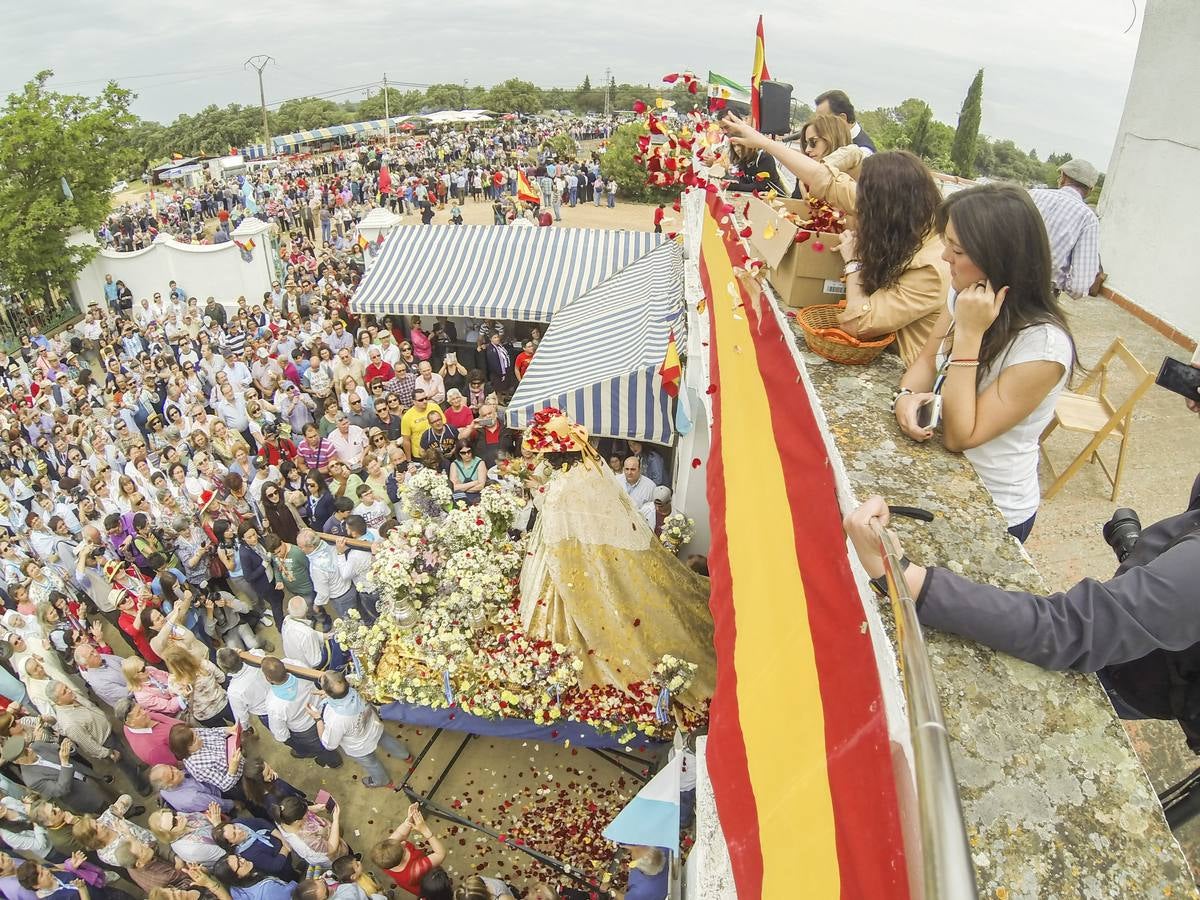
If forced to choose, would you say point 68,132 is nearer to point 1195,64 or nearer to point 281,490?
point 281,490

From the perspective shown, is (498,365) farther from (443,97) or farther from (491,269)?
(443,97)

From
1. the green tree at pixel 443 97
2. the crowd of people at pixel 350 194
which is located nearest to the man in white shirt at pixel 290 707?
the crowd of people at pixel 350 194

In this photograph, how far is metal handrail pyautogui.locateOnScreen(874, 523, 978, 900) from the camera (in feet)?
2.79

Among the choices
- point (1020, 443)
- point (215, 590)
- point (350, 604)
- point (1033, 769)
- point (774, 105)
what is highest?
point (774, 105)

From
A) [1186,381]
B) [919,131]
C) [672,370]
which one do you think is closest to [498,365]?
[672,370]

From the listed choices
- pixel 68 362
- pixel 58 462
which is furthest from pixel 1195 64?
pixel 68 362

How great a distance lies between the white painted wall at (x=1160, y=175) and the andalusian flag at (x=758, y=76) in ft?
18.1

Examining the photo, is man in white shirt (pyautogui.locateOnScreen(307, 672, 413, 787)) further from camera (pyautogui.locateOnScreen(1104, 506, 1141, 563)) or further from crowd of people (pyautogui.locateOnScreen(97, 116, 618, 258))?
crowd of people (pyautogui.locateOnScreen(97, 116, 618, 258))

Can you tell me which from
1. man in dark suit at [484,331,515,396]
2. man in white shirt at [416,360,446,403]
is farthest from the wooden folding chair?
man in dark suit at [484,331,515,396]

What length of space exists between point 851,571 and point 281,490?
757 centimetres

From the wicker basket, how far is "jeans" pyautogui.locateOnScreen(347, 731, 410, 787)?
500 cm

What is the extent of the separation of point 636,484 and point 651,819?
375 cm

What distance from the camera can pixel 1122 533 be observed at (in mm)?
2361

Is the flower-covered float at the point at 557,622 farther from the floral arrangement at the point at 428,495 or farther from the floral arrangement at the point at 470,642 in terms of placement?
the floral arrangement at the point at 428,495
